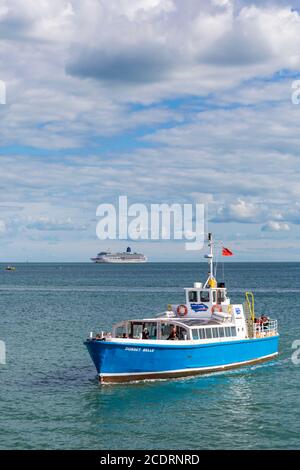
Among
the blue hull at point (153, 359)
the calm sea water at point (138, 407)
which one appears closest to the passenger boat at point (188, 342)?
the blue hull at point (153, 359)

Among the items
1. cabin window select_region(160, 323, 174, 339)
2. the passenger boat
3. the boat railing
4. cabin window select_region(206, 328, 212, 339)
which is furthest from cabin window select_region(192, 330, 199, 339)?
the boat railing

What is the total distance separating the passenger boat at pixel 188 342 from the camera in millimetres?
37844

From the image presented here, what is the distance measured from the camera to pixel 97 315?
81.6 metres

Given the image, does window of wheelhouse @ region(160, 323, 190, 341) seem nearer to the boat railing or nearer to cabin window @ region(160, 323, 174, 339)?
cabin window @ region(160, 323, 174, 339)

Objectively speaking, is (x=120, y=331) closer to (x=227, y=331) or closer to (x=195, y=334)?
(x=195, y=334)

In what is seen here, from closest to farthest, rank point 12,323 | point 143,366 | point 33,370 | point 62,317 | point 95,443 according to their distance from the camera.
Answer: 1. point 95,443
2. point 143,366
3. point 33,370
4. point 12,323
5. point 62,317

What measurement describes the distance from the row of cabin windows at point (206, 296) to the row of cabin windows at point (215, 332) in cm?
273

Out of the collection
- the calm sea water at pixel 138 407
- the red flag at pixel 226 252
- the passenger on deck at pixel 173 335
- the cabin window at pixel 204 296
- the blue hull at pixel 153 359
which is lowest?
the calm sea water at pixel 138 407

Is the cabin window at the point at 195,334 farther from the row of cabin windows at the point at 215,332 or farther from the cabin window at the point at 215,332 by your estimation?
the cabin window at the point at 215,332

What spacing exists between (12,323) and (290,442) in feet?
159

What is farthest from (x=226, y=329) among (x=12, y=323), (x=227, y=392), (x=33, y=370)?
(x=12, y=323)

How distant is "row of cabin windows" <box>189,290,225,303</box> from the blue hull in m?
4.19

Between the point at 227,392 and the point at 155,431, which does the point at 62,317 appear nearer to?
the point at 227,392
